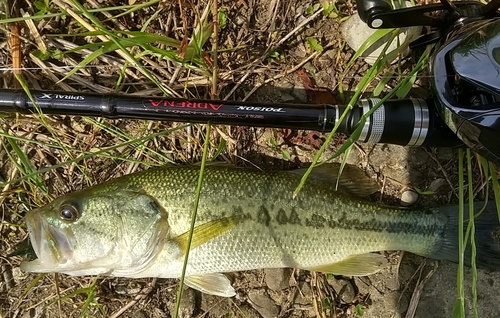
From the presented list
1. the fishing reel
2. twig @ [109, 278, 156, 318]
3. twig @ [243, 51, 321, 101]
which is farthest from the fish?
the fishing reel

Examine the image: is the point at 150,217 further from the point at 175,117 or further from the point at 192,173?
the point at 175,117

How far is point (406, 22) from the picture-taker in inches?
76.0

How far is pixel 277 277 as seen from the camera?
2.60 m

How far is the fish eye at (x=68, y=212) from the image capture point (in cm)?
218

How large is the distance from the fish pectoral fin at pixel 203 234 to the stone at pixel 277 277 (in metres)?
0.51

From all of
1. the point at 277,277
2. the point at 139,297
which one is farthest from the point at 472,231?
the point at 139,297

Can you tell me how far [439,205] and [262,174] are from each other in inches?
37.3

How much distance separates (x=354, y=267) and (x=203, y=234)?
798 mm

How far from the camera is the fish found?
219cm

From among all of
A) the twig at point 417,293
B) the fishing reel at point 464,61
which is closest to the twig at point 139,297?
the twig at point 417,293

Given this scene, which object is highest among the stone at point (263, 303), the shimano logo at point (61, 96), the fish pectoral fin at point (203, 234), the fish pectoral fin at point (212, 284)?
the shimano logo at point (61, 96)

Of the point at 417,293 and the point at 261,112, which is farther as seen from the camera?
the point at 417,293

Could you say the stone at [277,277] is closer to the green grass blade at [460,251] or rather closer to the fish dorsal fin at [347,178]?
the fish dorsal fin at [347,178]

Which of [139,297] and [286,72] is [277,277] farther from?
[286,72]
